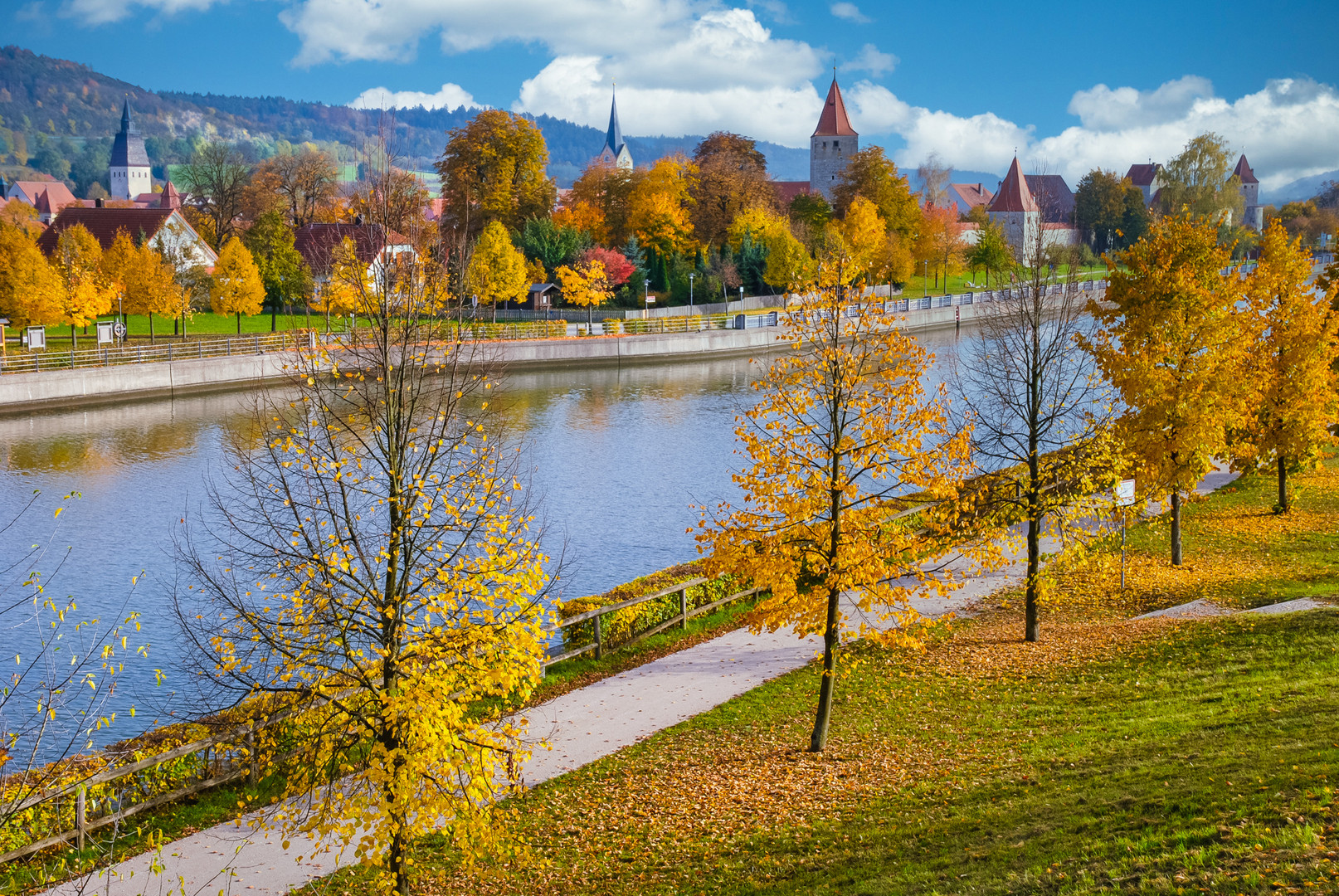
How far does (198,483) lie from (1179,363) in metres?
27.4

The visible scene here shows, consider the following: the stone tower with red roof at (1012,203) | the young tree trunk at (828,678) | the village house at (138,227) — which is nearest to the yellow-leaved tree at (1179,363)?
the young tree trunk at (828,678)

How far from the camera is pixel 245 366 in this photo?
52688mm

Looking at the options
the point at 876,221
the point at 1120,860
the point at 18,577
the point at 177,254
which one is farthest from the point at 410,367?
the point at 876,221

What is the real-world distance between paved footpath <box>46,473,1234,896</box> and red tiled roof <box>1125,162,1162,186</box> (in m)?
160

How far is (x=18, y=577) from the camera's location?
78.5 feet

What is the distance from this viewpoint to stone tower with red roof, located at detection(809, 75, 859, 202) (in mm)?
123688

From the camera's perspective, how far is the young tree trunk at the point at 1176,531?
2153 cm

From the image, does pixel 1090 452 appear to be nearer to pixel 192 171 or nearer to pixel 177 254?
pixel 177 254

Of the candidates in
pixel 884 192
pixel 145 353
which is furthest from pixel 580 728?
pixel 884 192

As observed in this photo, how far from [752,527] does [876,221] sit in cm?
7574

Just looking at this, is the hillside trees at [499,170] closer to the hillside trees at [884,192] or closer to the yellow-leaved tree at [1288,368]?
the hillside trees at [884,192]

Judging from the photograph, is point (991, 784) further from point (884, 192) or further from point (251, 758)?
point (884, 192)

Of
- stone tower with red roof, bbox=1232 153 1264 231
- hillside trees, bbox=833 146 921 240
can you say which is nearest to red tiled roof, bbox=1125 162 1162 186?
stone tower with red roof, bbox=1232 153 1264 231

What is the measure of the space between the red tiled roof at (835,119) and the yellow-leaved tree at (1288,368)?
101900 millimetres
